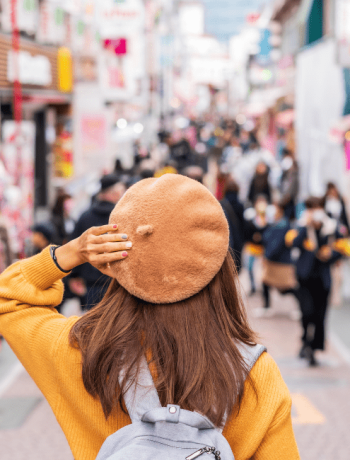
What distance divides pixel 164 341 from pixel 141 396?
0.14 meters

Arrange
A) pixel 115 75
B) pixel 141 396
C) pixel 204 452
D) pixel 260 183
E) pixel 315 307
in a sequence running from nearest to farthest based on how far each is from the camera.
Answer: pixel 204 452
pixel 141 396
pixel 315 307
pixel 260 183
pixel 115 75

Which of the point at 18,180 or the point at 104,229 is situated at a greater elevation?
the point at 104,229

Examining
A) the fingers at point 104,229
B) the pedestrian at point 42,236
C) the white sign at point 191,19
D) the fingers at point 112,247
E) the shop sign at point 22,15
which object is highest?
the white sign at point 191,19

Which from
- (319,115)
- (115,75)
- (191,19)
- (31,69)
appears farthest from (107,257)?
(191,19)

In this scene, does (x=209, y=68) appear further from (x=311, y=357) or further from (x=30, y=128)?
(x=311, y=357)

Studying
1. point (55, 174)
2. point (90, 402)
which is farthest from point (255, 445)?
point (55, 174)

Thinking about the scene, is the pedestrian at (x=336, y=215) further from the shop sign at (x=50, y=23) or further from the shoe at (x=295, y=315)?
the shop sign at (x=50, y=23)

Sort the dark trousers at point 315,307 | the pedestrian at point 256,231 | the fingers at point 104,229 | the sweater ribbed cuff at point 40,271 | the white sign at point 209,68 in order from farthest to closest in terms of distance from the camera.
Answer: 1. the white sign at point 209,68
2. the pedestrian at point 256,231
3. the dark trousers at point 315,307
4. the sweater ribbed cuff at point 40,271
5. the fingers at point 104,229

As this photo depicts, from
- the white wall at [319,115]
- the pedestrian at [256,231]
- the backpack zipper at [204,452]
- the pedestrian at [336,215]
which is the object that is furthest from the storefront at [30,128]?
the white wall at [319,115]

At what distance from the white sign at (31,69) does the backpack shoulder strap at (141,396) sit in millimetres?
12132

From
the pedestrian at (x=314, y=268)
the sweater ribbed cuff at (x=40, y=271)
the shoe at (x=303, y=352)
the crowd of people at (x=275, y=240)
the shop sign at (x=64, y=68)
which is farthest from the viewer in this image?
the shop sign at (x=64, y=68)

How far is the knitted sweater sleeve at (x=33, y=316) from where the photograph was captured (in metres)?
1.70

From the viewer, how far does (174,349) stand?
1.60 metres

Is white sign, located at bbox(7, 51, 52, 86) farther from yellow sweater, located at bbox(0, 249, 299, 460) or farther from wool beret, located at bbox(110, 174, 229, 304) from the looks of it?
wool beret, located at bbox(110, 174, 229, 304)
